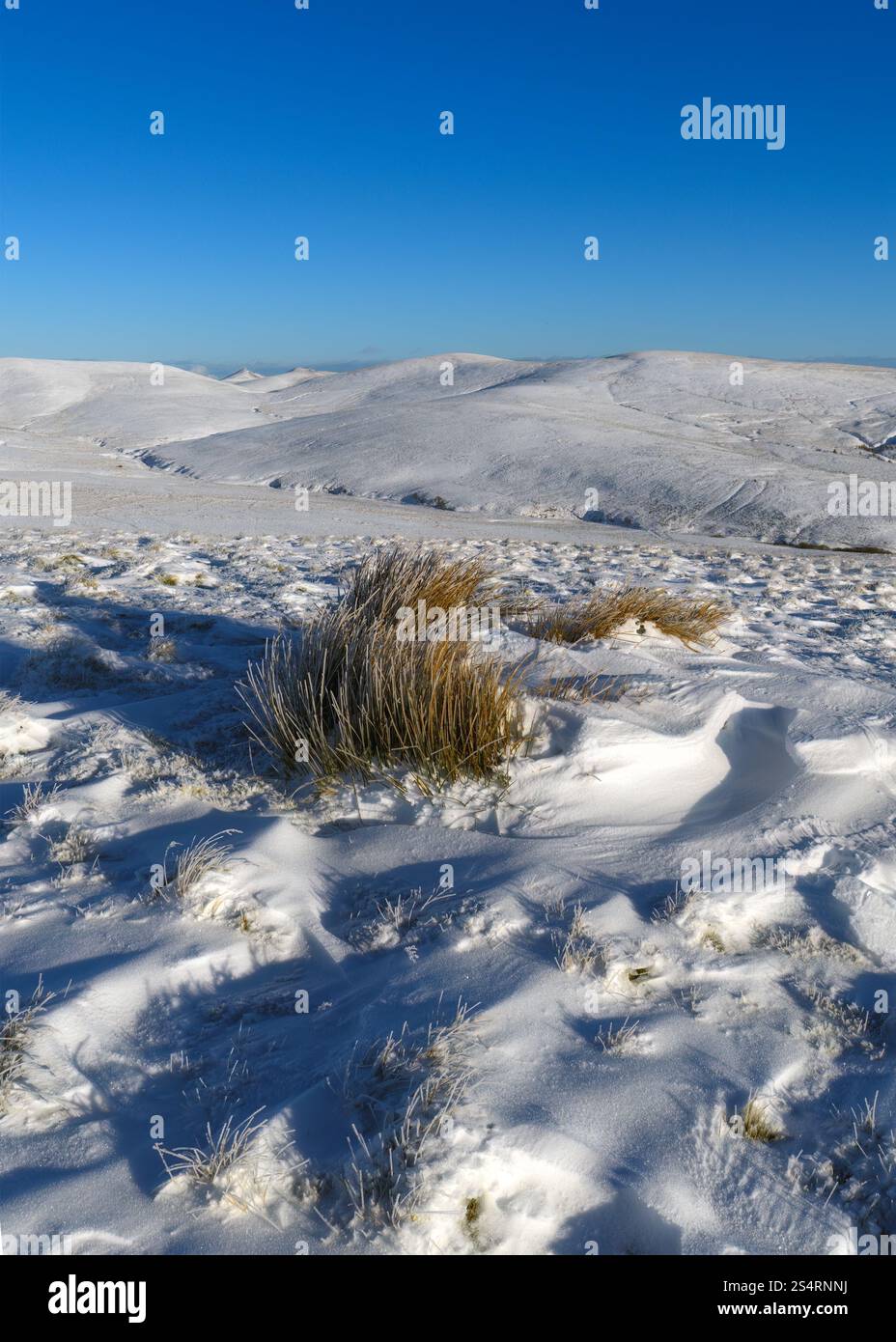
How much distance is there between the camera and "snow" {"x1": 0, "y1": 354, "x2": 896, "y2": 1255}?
2031 millimetres

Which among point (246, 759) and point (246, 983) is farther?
point (246, 759)

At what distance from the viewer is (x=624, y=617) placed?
17.1ft

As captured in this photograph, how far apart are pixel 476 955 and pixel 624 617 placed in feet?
9.50

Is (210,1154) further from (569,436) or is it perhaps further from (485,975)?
(569,436)

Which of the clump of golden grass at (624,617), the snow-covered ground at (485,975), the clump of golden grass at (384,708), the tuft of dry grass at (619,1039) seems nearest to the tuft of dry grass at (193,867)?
the snow-covered ground at (485,975)

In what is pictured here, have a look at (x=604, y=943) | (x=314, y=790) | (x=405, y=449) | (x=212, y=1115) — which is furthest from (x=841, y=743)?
(x=405, y=449)

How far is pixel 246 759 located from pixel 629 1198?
2.56m

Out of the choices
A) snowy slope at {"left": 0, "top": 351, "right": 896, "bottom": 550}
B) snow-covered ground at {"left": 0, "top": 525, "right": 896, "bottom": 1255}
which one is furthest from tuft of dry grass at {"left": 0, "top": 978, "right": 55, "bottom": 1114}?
snowy slope at {"left": 0, "top": 351, "right": 896, "bottom": 550}

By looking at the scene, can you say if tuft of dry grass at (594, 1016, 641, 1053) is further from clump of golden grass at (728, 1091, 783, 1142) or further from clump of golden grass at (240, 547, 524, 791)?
clump of golden grass at (240, 547, 524, 791)

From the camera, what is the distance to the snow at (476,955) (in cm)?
203

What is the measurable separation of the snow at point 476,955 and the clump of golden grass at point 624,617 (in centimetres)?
13

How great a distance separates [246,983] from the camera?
2.73 meters

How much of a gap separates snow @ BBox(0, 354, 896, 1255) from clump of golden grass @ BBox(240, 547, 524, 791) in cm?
14
